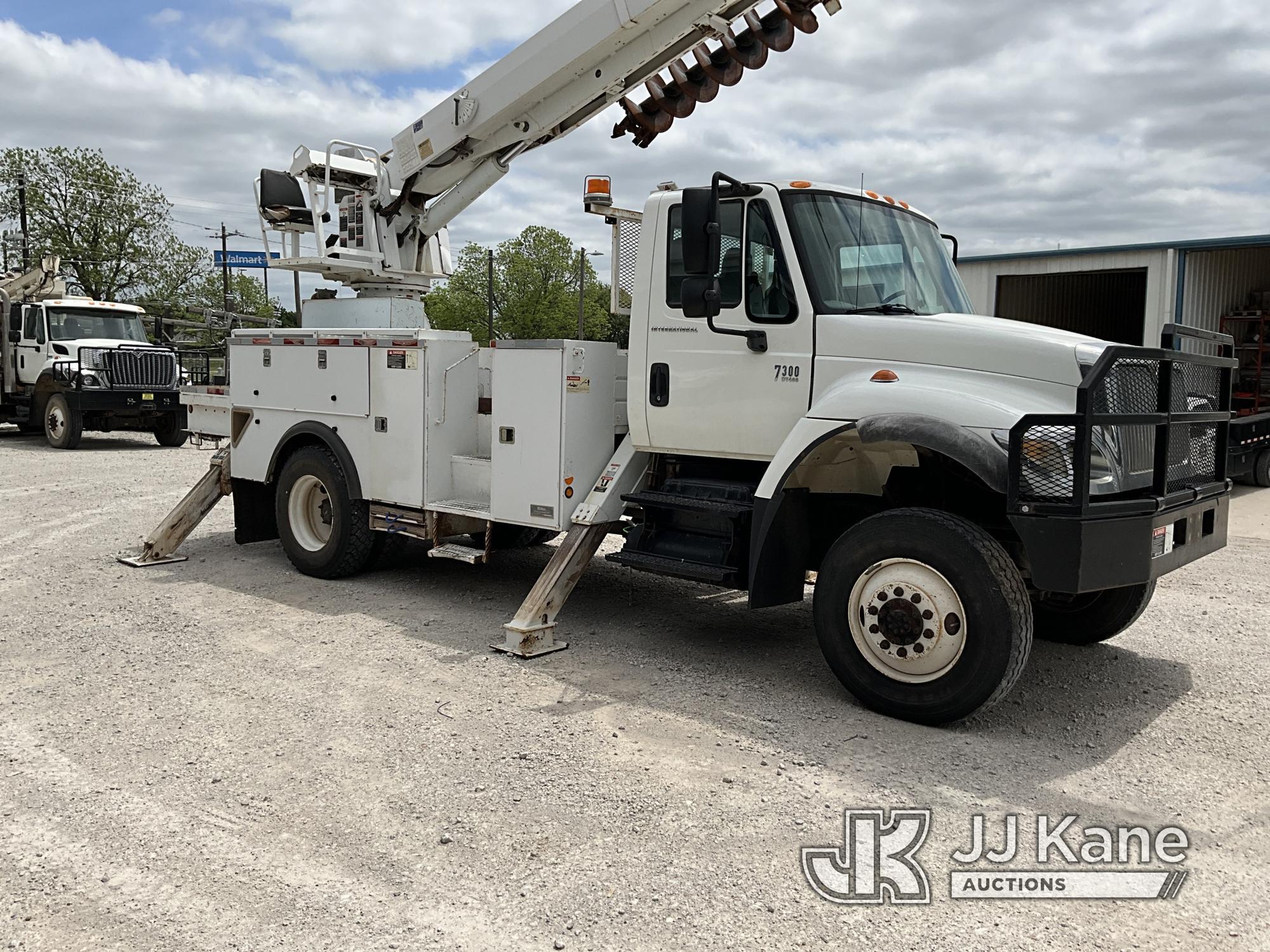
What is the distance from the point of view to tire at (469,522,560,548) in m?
8.74

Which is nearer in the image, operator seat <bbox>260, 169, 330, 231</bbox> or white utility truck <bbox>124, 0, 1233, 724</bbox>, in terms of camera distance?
white utility truck <bbox>124, 0, 1233, 724</bbox>

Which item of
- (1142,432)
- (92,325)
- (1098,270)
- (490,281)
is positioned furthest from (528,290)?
(1142,432)

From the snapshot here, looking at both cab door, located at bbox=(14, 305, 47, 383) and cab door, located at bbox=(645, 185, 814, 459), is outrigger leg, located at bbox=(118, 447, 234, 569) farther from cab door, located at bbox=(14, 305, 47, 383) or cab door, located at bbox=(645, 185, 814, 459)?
cab door, located at bbox=(14, 305, 47, 383)

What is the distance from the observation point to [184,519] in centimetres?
891

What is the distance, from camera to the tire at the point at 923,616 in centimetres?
467

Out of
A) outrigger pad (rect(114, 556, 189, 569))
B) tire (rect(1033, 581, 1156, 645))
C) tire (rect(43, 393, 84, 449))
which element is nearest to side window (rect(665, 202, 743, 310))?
tire (rect(1033, 581, 1156, 645))

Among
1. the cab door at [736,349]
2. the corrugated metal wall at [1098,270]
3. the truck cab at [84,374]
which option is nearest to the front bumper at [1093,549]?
the cab door at [736,349]

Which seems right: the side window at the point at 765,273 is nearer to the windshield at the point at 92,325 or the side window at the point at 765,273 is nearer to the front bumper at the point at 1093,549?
the front bumper at the point at 1093,549

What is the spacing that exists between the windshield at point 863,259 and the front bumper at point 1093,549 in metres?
1.59

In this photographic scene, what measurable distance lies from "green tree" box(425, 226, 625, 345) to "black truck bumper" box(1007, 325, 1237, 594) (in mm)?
50611

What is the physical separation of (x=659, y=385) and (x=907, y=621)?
2.08 meters

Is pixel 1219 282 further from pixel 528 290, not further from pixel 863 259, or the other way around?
pixel 528 290

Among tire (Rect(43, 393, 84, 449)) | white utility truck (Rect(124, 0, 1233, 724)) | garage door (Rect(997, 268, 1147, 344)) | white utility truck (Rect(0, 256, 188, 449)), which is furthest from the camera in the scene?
garage door (Rect(997, 268, 1147, 344))

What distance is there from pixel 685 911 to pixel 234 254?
109 ft
